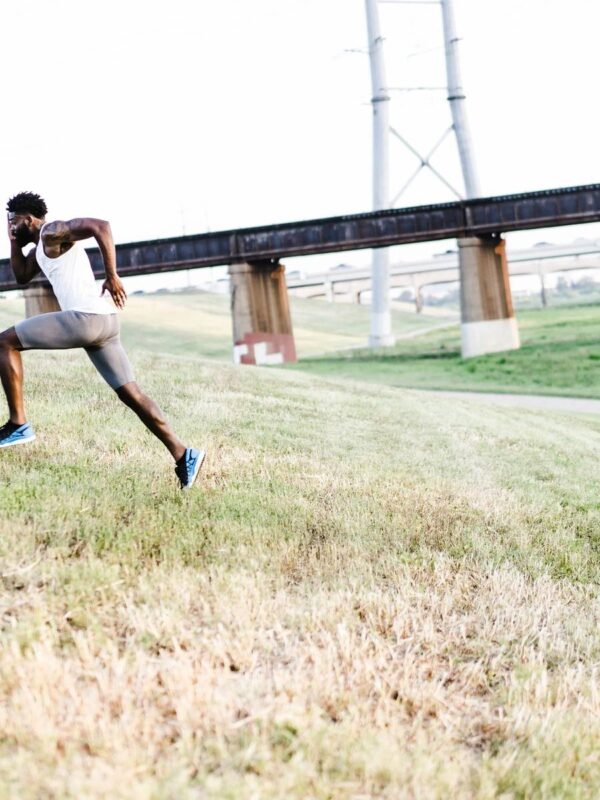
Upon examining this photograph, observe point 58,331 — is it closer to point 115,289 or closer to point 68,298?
point 68,298

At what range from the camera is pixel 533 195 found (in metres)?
47.7

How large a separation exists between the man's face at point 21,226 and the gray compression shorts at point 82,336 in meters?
0.65

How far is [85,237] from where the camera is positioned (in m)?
6.62

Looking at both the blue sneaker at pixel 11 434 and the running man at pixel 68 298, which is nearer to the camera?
the running man at pixel 68 298

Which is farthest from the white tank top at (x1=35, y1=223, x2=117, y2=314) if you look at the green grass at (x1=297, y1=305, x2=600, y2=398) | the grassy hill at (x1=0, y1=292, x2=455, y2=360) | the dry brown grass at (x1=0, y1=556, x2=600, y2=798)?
the grassy hill at (x1=0, y1=292, x2=455, y2=360)

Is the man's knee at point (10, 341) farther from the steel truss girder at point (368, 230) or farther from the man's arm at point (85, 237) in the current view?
the steel truss girder at point (368, 230)

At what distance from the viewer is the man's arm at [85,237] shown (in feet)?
21.4

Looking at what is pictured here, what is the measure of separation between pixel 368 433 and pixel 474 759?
10767 millimetres

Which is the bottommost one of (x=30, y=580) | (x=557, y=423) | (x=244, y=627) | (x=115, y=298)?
(x=557, y=423)

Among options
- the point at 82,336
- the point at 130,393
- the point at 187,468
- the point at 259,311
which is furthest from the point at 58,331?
the point at 259,311

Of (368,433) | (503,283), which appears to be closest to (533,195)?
(503,283)

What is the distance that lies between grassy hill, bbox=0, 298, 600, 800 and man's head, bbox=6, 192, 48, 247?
2056mm

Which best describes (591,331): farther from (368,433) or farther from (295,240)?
(368,433)

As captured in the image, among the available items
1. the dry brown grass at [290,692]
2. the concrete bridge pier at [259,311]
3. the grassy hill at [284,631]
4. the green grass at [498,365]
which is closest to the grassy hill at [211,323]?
the concrete bridge pier at [259,311]
